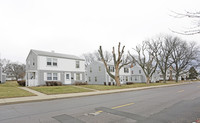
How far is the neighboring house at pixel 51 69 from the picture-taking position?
914 inches

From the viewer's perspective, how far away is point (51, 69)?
2466 cm

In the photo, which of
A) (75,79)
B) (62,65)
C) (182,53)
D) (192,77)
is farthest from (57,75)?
(192,77)

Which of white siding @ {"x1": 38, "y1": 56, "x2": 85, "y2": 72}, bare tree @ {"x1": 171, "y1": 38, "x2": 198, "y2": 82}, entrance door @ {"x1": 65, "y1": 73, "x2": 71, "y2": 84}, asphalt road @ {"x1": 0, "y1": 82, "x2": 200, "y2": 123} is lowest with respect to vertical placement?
asphalt road @ {"x1": 0, "y1": 82, "x2": 200, "y2": 123}

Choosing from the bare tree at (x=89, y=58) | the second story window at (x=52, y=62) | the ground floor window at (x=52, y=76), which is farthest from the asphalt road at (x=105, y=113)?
the bare tree at (x=89, y=58)

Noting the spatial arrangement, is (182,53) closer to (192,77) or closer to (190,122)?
(192,77)

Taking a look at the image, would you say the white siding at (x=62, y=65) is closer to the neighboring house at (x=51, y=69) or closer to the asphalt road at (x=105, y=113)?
the neighboring house at (x=51, y=69)

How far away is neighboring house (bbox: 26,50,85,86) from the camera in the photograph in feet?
76.1

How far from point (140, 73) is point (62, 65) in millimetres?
33415

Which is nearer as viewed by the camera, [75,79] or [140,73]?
[75,79]

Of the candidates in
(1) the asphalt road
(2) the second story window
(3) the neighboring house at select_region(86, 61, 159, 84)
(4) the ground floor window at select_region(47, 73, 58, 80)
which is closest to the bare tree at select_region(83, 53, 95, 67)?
(3) the neighboring house at select_region(86, 61, 159, 84)

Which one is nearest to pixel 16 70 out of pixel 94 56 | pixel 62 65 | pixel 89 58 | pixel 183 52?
pixel 89 58

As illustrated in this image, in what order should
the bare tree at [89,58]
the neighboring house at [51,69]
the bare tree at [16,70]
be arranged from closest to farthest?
the neighboring house at [51,69] < the bare tree at [16,70] < the bare tree at [89,58]

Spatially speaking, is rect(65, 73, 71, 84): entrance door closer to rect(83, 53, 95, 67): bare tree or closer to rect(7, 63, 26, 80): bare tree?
A: rect(83, 53, 95, 67): bare tree

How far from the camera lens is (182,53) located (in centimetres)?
4572
